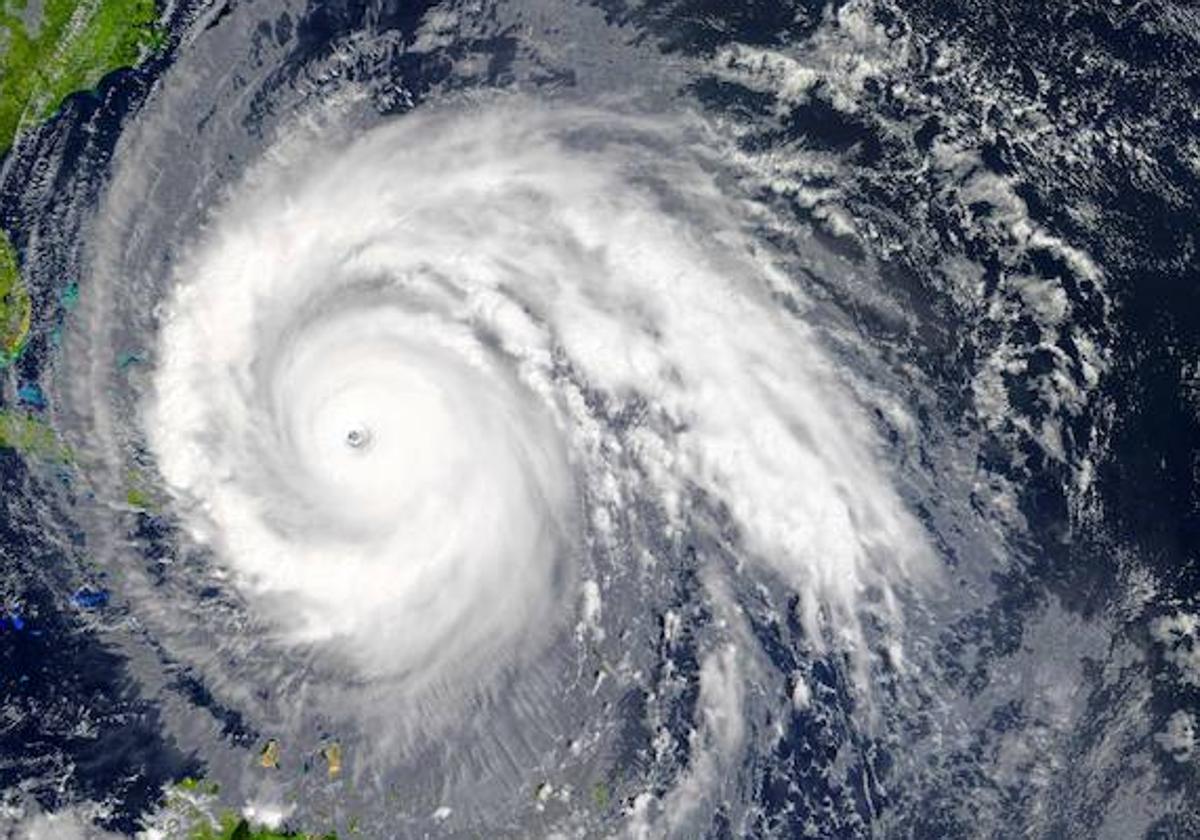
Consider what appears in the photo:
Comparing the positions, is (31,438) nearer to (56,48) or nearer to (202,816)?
(56,48)

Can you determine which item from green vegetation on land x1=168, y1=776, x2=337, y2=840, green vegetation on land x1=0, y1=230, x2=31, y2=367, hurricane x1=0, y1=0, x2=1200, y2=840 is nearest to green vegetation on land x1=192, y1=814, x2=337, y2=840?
green vegetation on land x1=168, y1=776, x2=337, y2=840

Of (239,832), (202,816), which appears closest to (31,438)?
(202,816)

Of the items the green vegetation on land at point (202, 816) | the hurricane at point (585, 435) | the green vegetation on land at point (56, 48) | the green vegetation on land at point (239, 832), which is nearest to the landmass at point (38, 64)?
the green vegetation on land at point (56, 48)

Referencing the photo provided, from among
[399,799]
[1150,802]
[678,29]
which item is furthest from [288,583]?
[1150,802]

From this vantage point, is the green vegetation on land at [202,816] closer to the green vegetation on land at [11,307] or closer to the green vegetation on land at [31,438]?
the green vegetation on land at [31,438]

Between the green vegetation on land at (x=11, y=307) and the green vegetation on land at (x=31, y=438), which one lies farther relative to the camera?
the green vegetation on land at (x=11, y=307)

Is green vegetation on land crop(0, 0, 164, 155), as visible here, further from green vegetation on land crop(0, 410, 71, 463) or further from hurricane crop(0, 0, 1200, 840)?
green vegetation on land crop(0, 410, 71, 463)
